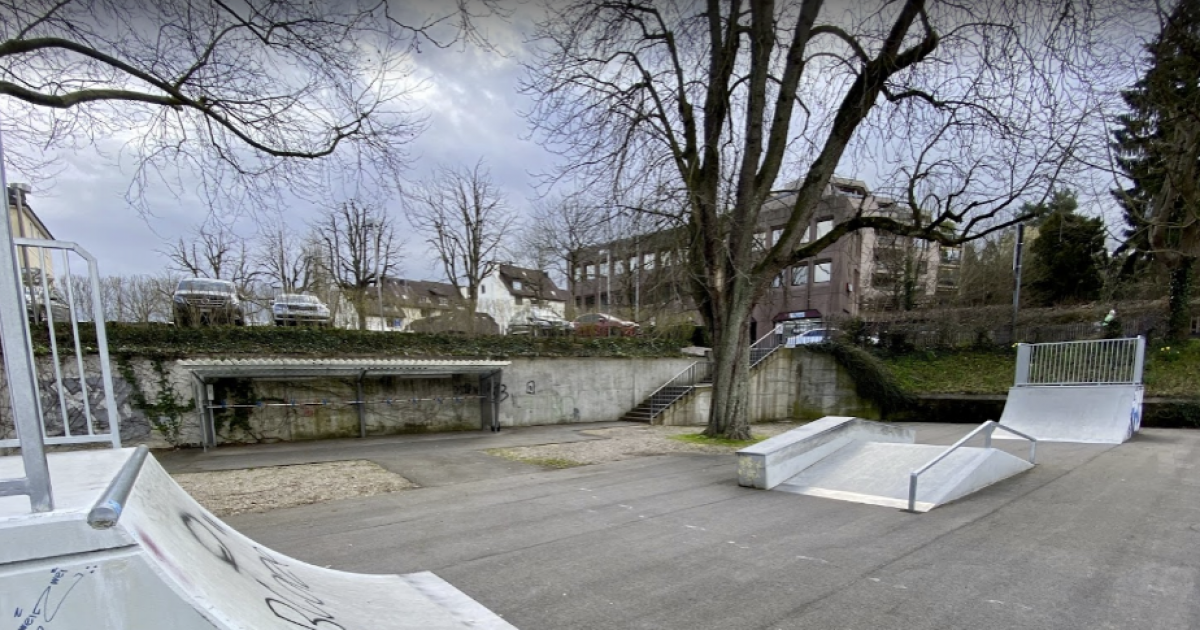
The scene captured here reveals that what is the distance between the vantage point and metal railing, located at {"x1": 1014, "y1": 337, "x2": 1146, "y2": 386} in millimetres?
11289

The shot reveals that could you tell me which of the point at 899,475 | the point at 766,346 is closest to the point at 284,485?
the point at 899,475

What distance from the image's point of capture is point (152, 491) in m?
Result: 2.38

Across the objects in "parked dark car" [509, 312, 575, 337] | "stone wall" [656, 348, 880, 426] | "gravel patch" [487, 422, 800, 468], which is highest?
"parked dark car" [509, 312, 575, 337]

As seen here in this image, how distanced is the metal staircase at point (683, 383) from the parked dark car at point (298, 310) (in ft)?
38.5

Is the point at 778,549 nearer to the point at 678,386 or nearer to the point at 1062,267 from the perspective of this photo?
the point at 678,386

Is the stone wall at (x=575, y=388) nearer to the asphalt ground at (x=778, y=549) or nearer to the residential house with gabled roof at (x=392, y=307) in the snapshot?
the residential house with gabled roof at (x=392, y=307)

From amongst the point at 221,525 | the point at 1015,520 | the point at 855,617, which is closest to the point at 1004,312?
the point at 1015,520

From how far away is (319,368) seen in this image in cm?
1170

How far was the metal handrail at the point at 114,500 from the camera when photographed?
1.67 metres

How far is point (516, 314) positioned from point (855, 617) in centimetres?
2167

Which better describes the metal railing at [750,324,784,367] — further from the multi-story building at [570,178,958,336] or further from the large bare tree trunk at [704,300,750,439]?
the large bare tree trunk at [704,300,750,439]

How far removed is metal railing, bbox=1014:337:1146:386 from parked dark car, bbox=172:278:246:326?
72.6 ft

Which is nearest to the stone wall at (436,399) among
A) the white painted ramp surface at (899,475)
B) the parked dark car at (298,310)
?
the parked dark car at (298,310)

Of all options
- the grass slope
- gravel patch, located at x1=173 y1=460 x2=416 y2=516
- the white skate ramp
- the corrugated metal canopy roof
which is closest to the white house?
the corrugated metal canopy roof
